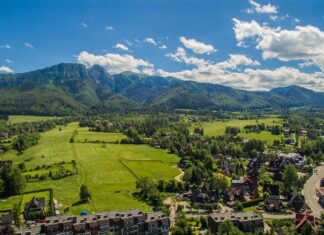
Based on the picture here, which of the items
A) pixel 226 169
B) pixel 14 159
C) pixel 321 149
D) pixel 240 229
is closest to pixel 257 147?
pixel 321 149

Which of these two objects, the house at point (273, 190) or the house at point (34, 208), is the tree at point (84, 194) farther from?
the house at point (273, 190)

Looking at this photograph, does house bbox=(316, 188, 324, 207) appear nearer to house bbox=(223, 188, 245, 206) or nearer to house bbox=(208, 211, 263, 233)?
house bbox=(223, 188, 245, 206)

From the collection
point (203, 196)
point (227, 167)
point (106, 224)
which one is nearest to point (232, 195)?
point (203, 196)

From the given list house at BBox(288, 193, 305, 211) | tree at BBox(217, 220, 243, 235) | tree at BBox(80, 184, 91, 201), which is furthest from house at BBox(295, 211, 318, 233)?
tree at BBox(80, 184, 91, 201)

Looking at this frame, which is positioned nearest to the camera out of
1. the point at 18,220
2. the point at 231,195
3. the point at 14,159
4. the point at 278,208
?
the point at 18,220

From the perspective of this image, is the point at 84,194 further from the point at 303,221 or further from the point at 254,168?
the point at 254,168

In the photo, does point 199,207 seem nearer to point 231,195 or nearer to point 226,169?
point 231,195
